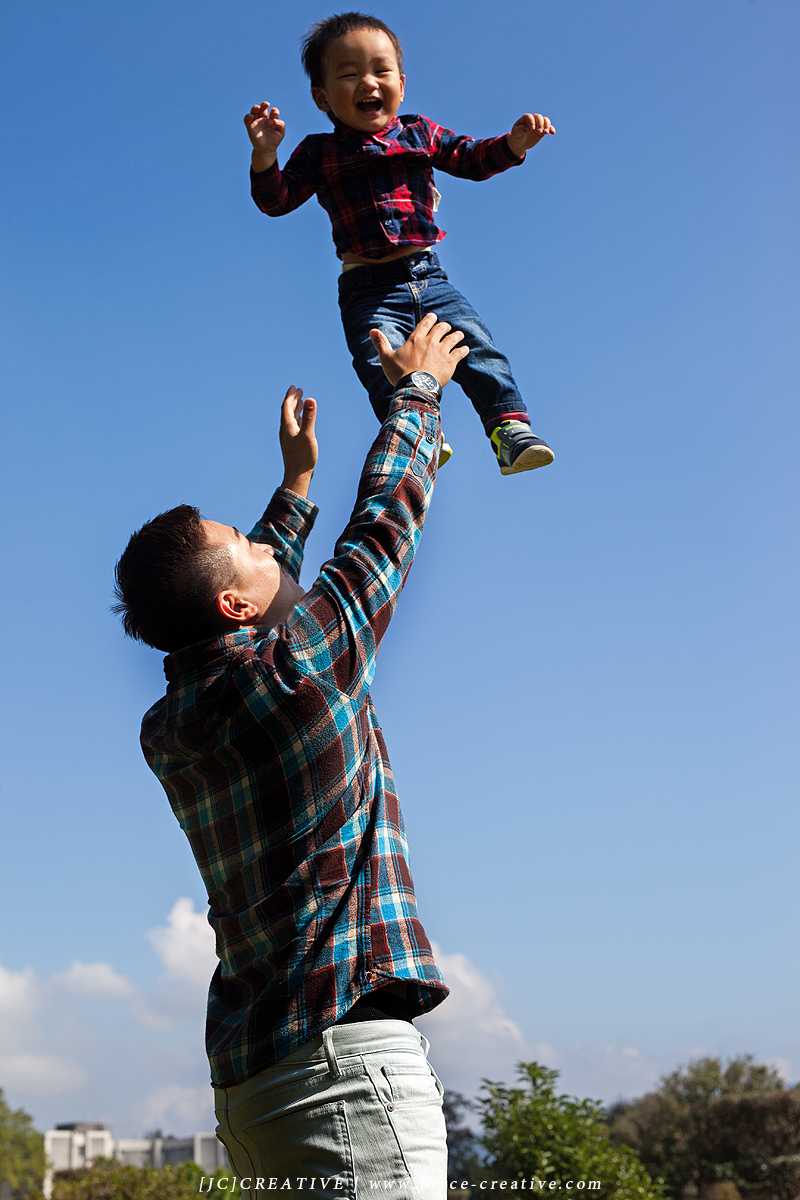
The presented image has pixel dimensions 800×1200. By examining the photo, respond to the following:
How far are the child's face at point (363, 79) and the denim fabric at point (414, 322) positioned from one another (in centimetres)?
47

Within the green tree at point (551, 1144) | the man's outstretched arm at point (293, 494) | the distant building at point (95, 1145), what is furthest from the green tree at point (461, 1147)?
the distant building at point (95, 1145)

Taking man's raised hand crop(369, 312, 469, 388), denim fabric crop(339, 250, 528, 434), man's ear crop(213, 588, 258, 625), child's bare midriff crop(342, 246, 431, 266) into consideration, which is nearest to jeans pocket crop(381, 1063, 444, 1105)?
man's ear crop(213, 588, 258, 625)

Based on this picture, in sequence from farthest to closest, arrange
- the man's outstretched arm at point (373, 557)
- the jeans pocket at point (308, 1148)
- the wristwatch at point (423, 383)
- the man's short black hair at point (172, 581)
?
the wristwatch at point (423, 383) < the man's short black hair at point (172, 581) < the man's outstretched arm at point (373, 557) < the jeans pocket at point (308, 1148)

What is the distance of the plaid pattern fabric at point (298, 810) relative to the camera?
185 centimetres

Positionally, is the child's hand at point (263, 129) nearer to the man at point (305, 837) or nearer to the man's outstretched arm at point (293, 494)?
the man's outstretched arm at point (293, 494)

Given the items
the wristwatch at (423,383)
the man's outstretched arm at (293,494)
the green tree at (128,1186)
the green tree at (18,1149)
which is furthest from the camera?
the green tree at (18,1149)

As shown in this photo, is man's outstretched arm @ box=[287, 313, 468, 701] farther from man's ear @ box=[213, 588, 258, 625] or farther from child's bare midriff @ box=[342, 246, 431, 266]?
child's bare midriff @ box=[342, 246, 431, 266]

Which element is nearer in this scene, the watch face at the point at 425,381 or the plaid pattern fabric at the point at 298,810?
the plaid pattern fabric at the point at 298,810

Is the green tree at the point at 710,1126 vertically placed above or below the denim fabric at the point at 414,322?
below

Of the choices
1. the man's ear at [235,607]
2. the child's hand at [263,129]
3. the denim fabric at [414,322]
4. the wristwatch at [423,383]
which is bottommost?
the man's ear at [235,607]

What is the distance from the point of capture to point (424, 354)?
2654 millimetres

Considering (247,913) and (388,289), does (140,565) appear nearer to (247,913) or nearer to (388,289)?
(247,913)

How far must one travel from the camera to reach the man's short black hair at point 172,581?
2262 mm

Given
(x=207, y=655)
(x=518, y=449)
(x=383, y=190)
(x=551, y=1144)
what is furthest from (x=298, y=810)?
(x=551, y=1144)
